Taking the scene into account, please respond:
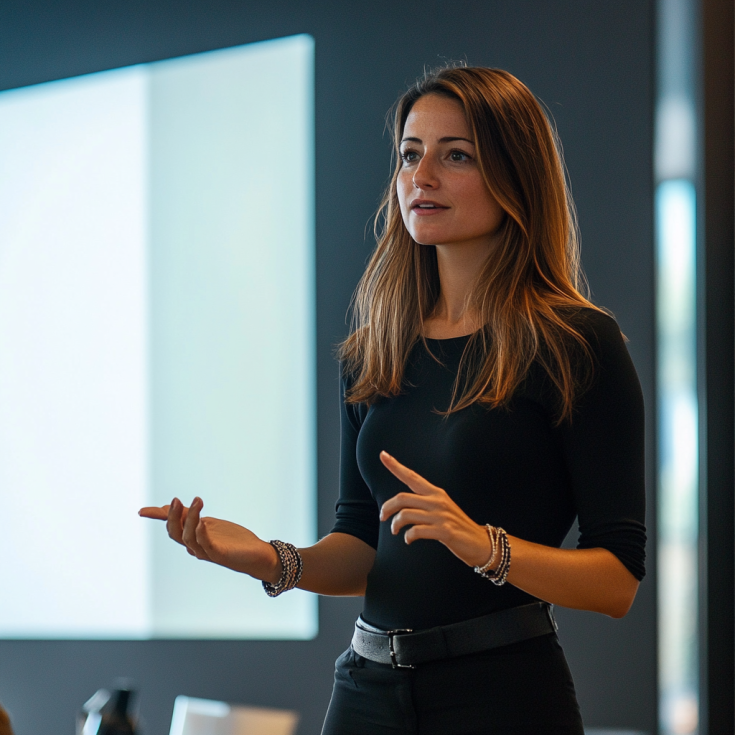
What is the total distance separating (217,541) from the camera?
3.84ft

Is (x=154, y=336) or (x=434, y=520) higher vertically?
(x=154, y=336)

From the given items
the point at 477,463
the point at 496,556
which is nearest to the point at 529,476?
the point at 477,463

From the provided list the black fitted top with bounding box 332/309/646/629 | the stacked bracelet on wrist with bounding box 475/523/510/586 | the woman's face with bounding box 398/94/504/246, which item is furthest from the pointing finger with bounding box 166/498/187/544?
the woman's face with bounding box 398/94/504/246

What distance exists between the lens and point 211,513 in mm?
2582

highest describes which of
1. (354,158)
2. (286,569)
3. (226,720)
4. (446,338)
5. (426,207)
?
(354,158)

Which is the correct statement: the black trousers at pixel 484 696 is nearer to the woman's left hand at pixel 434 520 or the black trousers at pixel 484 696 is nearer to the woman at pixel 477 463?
the woman at pixel 477 463

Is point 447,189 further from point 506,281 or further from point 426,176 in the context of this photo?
point 506,281

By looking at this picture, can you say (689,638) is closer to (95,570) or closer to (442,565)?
(442,565)

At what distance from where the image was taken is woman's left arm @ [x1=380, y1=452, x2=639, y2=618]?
0.91m

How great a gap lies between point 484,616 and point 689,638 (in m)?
1.19

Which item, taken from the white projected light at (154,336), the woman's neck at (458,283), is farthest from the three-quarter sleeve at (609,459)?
the white projected light at (154,336)

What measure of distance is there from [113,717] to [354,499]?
59 centimetres

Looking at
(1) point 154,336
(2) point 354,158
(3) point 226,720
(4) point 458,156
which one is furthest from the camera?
(1) point 154,336

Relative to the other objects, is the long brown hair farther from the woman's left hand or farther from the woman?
the woman's left hand
